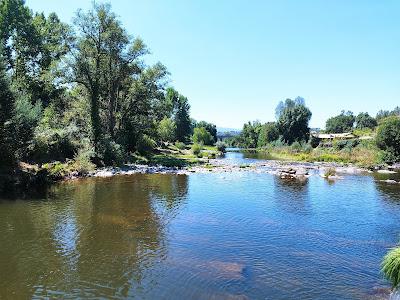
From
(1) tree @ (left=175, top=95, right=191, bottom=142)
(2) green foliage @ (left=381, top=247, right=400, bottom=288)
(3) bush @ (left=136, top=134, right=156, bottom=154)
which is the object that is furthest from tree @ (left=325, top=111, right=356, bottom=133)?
(2) green foliage @ (left=381, top=247, right=400, bottom=288)

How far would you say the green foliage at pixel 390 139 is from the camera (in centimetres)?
5641

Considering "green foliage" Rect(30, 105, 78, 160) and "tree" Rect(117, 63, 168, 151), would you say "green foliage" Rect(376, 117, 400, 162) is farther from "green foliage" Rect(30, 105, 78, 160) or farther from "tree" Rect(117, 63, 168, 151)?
"green foliage" Rect(30, 105, 78, 160)

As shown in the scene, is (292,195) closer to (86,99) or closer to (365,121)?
(86,99)

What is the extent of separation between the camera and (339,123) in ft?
567

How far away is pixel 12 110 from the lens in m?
27.4

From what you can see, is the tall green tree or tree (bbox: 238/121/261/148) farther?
tree (bbox: 238/121/261/148)

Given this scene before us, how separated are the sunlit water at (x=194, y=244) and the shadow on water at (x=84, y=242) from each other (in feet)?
0.14

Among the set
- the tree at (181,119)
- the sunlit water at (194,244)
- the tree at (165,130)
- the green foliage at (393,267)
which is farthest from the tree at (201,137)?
the green foliage at (393,267)

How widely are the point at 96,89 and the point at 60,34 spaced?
9456 mm

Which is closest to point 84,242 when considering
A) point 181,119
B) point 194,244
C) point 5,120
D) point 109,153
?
point 194,244

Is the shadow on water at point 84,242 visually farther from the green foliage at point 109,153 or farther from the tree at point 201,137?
the tree at point 201,137

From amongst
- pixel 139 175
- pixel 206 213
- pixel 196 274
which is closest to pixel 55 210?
pixel 206 213

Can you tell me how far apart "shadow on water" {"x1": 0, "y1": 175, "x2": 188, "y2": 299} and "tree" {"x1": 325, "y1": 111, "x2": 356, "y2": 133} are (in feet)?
503

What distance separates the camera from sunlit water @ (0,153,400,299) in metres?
11.3
